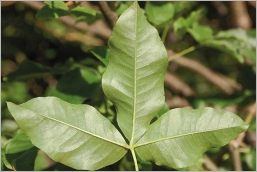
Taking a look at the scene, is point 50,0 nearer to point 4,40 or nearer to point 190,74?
point 4,40

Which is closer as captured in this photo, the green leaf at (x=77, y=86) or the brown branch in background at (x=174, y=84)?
the green leaf at (x=77, y=86)

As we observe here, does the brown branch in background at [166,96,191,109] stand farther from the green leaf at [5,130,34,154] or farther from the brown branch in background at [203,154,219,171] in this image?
the green leaf at [5,130,34,154]

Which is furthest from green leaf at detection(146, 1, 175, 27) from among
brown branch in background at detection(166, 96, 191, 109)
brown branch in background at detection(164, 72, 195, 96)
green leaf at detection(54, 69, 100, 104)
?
brown branch in background at detection(164, 72, 195, 96)

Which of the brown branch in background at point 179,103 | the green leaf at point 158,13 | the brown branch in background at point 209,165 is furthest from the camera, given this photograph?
the brown branch in background at point 179,103

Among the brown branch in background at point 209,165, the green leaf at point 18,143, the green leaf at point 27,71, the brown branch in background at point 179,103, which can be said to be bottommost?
the brown branch in background at point 209,165

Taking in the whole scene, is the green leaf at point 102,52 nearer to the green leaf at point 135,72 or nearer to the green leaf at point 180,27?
the green leaf at point 135,72

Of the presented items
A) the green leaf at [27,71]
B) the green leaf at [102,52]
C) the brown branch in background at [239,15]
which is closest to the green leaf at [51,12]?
the green leaf at [102,52]

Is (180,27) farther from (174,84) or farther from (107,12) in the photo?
(174,84)
